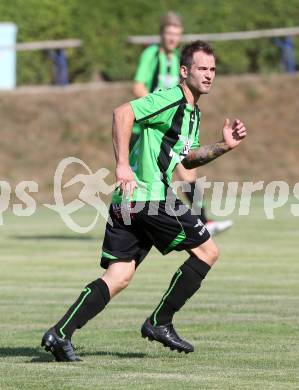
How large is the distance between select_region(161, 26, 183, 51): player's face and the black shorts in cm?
669

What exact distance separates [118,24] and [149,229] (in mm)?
19010

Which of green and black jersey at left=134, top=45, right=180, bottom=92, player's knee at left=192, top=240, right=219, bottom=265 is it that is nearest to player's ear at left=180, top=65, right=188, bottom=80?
player's knee at left=192, top=240, right=219, bottom=265

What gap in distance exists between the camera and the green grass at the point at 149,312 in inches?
302

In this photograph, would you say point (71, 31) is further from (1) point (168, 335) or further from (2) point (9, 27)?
(1) point (168, 335)

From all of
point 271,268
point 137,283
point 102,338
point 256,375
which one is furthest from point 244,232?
point 256,375

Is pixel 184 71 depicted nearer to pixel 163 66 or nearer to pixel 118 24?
pixel 163 66

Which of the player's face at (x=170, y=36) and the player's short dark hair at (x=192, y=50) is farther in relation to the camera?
the player's face at (x=170, y=36)

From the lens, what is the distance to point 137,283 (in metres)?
12.8

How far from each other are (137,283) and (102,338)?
11.2ft

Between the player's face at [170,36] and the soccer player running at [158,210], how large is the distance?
638 cm

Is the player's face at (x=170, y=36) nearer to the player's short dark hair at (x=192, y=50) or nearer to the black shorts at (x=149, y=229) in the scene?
the player's short dark hair at (x=192, y=50)

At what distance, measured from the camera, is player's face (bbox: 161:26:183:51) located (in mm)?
14820

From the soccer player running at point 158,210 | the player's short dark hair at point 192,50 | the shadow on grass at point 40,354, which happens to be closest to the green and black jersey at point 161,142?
the soccer player running at point 158,210

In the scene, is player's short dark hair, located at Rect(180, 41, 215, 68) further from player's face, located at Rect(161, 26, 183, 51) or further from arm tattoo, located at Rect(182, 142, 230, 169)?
player's face, located at Rect(161, 26, 183, 51)
